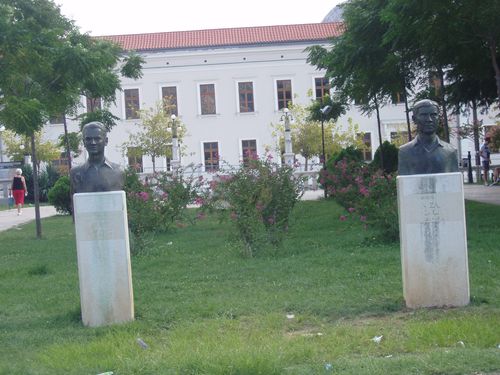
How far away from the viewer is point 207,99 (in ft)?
173

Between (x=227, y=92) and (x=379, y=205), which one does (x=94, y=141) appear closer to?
(x=379, y=205)

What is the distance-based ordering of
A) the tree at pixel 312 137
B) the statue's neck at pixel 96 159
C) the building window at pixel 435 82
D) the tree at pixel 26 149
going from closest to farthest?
the statue's neck at pixel 96 159
the building window at pixel 435 82
the tree at pixel 312 137
the tree at pixel 26 149

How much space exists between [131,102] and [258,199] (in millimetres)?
41190

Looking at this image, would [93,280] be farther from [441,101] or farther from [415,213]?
[441,101]

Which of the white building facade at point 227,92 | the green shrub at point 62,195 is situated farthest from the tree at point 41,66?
the white building facade at point 227,92

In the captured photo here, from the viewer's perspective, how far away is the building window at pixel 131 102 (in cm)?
5234

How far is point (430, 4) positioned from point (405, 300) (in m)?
7.36

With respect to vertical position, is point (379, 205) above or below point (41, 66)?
below

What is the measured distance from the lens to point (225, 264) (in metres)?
10.9

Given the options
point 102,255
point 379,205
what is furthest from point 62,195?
point 102,255

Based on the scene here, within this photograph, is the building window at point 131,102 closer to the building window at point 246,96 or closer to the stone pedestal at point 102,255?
the building window at point 246,96

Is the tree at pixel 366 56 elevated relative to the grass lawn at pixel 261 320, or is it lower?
elevated

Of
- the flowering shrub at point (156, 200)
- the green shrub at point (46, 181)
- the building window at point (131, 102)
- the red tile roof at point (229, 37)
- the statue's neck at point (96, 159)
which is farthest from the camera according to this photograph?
the building window at point (131, 102)

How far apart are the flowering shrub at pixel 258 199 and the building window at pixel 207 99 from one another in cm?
3872
